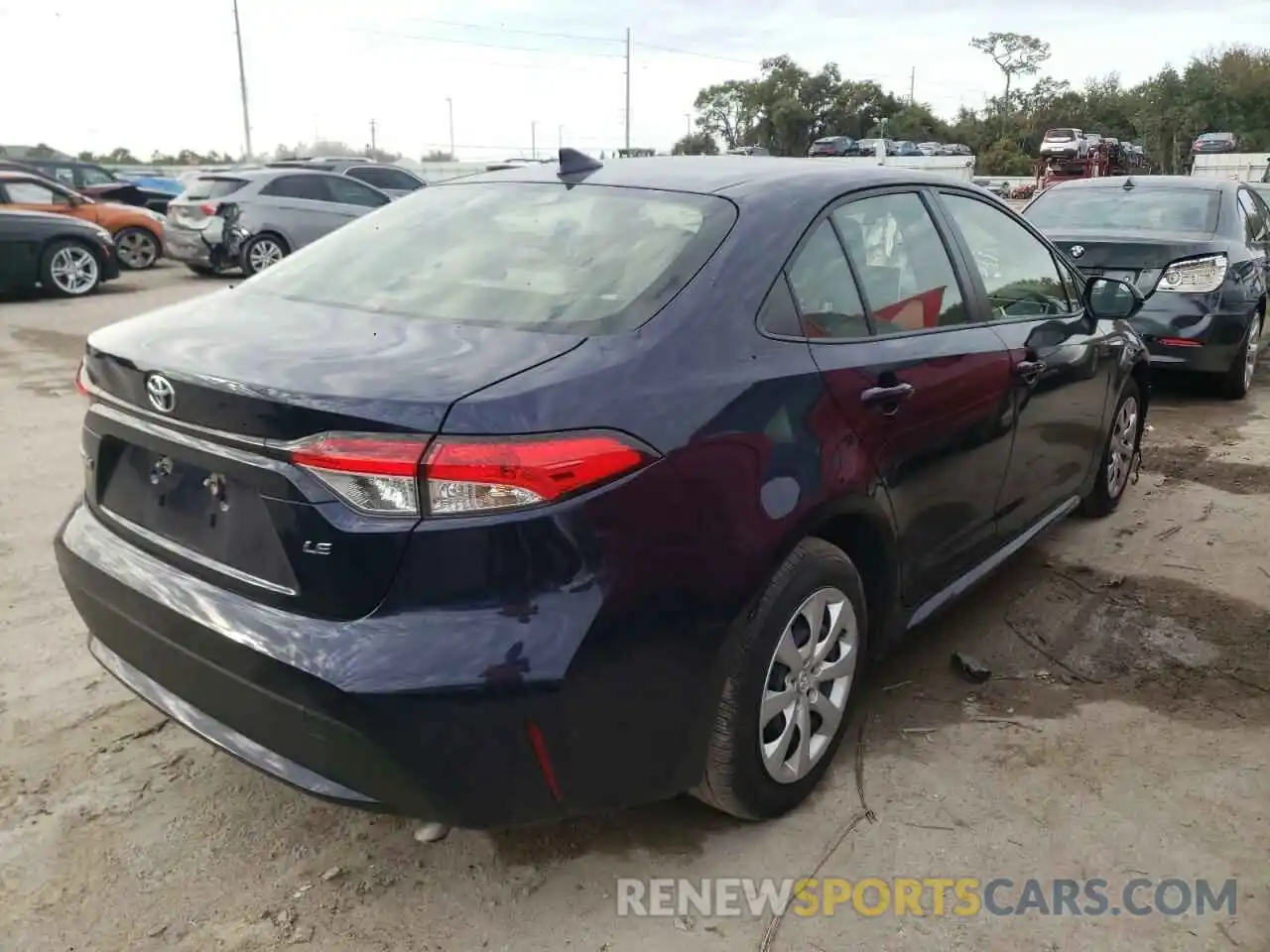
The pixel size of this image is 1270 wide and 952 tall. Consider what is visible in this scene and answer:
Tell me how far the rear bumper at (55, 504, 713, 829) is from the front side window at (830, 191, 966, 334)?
1271mm

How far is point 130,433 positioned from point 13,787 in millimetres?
1118

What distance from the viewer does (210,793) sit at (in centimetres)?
273

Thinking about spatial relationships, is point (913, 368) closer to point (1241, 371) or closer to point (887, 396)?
point (887, 396)

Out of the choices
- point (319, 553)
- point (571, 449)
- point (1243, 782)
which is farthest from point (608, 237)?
point (1243, 782)

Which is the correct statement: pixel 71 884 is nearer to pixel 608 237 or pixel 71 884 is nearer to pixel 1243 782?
pixel 608 237

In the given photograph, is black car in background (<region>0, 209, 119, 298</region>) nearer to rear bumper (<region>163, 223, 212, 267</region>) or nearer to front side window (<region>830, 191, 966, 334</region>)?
rear bumper (<region>163, 223, 212, 267</region>)

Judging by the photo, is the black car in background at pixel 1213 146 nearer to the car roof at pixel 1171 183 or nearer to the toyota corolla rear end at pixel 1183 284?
the car roof at pixel 1171 183

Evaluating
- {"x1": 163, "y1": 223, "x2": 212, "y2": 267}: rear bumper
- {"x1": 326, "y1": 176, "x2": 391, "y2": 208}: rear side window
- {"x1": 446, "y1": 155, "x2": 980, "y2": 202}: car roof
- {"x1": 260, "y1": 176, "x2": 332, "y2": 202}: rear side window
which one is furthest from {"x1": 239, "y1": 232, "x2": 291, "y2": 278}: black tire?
{"x1": 446, "y1": 155, "x2": 980, "y2": 202}: car roof

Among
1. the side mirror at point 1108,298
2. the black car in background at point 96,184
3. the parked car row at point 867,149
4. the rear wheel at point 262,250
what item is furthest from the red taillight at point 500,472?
the parked car row at point 867,149

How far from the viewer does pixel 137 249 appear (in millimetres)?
15703

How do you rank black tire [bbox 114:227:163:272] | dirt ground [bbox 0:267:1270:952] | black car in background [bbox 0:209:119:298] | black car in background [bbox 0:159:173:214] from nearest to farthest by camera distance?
dirt ground [bbox 0:267:1270:952], black car in background [bbox 0:209:119:298], black tire [bbox 114:227:163:272], black car in background [bbox 0:159:173:214]

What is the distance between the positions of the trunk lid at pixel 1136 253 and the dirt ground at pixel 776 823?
3434 millimetres

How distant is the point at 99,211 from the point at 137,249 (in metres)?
0.93

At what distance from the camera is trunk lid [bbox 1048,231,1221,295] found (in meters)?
6.74
